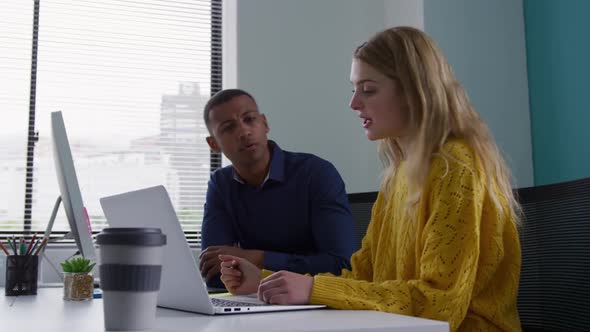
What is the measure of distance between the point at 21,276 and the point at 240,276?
619mm

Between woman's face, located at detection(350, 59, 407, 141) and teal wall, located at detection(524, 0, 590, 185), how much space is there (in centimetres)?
128

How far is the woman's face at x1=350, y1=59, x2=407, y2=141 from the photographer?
140cm

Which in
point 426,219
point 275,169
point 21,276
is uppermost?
point 275,169

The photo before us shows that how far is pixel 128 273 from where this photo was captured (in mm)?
753

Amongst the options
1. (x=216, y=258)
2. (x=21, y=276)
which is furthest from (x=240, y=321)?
(x=216, y=258)

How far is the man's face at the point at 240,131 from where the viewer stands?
2.25 meters

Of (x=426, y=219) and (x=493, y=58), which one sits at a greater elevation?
(x=493, y=58)

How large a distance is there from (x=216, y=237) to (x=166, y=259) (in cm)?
127

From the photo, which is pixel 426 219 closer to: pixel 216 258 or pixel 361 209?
pixel 216 258

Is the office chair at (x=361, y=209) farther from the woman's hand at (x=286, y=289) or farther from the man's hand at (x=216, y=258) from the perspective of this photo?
the woman's hand at (x=286, y=289)

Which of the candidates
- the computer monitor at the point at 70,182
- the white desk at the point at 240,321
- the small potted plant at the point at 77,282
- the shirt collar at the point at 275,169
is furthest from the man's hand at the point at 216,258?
the white desk at the point at 240,321

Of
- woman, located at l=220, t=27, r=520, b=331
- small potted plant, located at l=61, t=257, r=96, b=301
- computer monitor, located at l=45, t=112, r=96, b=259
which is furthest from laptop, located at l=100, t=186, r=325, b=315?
computer monitor, located at l=45, t=112, r=96, b=259

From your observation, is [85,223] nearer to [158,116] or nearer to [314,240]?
[314,240]

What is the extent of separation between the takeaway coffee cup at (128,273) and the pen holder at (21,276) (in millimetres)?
911
